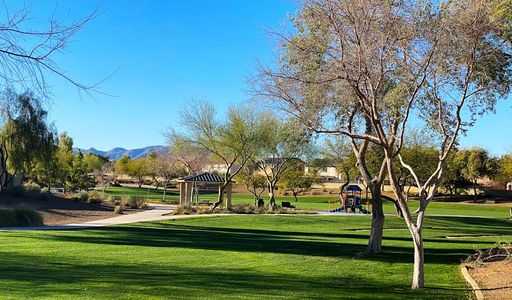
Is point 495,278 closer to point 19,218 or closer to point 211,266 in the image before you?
point 211,266

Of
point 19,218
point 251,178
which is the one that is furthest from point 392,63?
point 251,178

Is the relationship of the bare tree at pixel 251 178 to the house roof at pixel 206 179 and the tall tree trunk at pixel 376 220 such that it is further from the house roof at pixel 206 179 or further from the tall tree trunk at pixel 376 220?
the tall tree trunk at pixel 376 220

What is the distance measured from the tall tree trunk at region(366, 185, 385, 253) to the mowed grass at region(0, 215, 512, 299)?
460mm

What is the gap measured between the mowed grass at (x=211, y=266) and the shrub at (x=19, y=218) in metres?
4.11

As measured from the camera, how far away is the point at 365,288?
11406 millimetres

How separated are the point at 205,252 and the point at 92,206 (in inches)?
1119

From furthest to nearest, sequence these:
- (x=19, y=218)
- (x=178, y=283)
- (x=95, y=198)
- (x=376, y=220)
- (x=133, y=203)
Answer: (x=95, y=198) < (x=133, y=203) < (x=19, y=218) < (x=376, y=220) < (x=178, y=283)

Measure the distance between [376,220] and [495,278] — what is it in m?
4.16

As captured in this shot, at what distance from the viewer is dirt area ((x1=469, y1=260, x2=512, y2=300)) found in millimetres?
10523

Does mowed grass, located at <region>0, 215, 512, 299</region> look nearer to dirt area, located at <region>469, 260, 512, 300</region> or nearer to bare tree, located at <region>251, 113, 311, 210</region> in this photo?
dirt area, located at <region>469, 260, 512, 300</region>

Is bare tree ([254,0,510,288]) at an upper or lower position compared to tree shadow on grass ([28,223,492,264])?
upper

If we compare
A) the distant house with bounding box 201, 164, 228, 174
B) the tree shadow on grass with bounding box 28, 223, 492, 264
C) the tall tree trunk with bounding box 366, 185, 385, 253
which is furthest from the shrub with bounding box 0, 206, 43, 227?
the distant house with bounding box 201, 164, 228, 174

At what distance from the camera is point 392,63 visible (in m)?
11.6

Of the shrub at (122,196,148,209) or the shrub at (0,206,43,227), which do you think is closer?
the shrub at (0,206,43,227)
